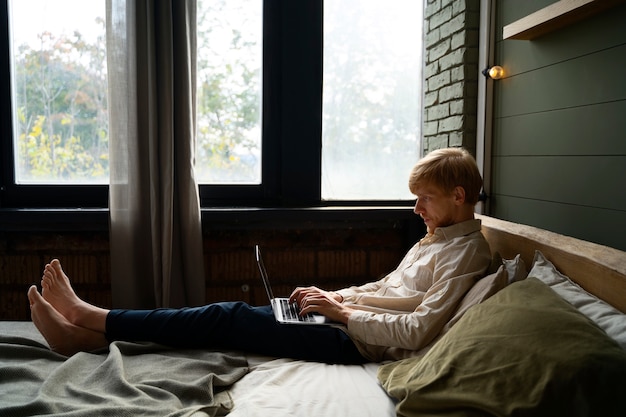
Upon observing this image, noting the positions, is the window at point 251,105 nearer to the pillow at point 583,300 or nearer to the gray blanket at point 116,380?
the gray blanket at point 116,380

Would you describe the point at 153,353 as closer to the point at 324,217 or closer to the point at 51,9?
the point at 324,217

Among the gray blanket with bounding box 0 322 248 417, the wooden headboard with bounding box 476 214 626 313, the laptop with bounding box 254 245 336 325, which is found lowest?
the gray blanket with bounding box 0 322 248 417

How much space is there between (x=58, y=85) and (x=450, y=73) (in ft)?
5.67

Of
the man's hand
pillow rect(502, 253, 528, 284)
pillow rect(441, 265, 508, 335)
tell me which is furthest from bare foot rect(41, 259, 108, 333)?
pillow rect(502, 253, 528, 284)

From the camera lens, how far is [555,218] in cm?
211

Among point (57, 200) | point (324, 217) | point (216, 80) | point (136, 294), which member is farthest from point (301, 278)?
point (57, 200)

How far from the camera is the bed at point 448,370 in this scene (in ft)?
3.67

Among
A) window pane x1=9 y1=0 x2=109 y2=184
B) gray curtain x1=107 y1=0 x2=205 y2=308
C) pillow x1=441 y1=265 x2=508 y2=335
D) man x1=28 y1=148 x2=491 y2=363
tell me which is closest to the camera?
pillow x1=441 y1=265 x2=508 y2=335

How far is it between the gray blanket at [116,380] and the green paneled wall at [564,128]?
1.21 meters

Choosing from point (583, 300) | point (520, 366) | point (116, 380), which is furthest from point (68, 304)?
point (583, 300)

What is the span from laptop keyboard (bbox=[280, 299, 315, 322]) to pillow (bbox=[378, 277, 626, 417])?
41cm

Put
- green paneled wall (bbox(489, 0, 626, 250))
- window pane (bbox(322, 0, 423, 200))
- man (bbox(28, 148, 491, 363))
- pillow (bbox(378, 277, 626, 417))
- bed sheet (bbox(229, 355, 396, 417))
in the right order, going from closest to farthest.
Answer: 1. pillow (bbox(378, 277, 626, 417))
2. bed sheet (bbox(229, 355, 396, 417))
3. man (bbox(28, 148, 491, 363))
4. green paneled wall (bbox(489, 0, 626, 250))
5. window pane (bbox(322, 0, 423, 200))

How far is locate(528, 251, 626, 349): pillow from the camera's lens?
1.27 metres

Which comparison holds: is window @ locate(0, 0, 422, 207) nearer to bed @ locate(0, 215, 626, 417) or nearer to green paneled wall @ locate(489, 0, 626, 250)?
green paneled wall @ locate(489, 0, 626, 250)
